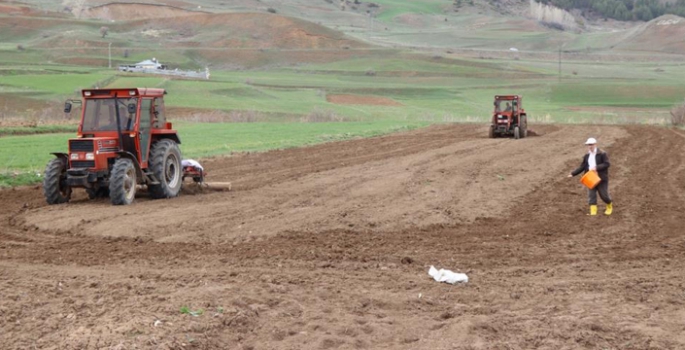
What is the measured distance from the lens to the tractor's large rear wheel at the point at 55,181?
16.4m

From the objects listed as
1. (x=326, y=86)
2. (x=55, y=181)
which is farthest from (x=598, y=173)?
(x=326, y=86)

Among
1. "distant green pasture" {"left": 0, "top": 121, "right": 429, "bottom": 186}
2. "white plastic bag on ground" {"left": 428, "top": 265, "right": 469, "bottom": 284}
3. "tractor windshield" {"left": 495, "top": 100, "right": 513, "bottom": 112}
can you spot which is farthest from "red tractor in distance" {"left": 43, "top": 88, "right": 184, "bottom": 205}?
"tractor windshield" {"left": 495, "top": 100, "right": 513, "bottom": 112}

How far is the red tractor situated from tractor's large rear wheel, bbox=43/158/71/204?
2353 centimetres

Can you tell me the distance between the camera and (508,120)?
120ft

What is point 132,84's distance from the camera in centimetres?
6178

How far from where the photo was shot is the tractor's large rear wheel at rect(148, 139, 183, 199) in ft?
56.6

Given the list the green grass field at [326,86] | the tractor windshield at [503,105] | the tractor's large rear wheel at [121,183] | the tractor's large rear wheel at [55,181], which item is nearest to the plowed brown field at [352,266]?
the tractor's large rear wheel at [121,183]

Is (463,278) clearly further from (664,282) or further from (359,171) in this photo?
(359,171)

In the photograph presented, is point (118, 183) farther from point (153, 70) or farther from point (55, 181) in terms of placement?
point (153, 70)

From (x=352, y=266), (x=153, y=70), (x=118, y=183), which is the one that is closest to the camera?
(x=352, y=266)

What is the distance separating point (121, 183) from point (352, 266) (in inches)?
248

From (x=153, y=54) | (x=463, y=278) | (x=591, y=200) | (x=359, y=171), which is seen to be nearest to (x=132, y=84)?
(x=153, y=54)

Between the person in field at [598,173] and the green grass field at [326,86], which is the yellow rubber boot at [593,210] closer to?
the person in field at [598,173]

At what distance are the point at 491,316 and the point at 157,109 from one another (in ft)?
35.8
